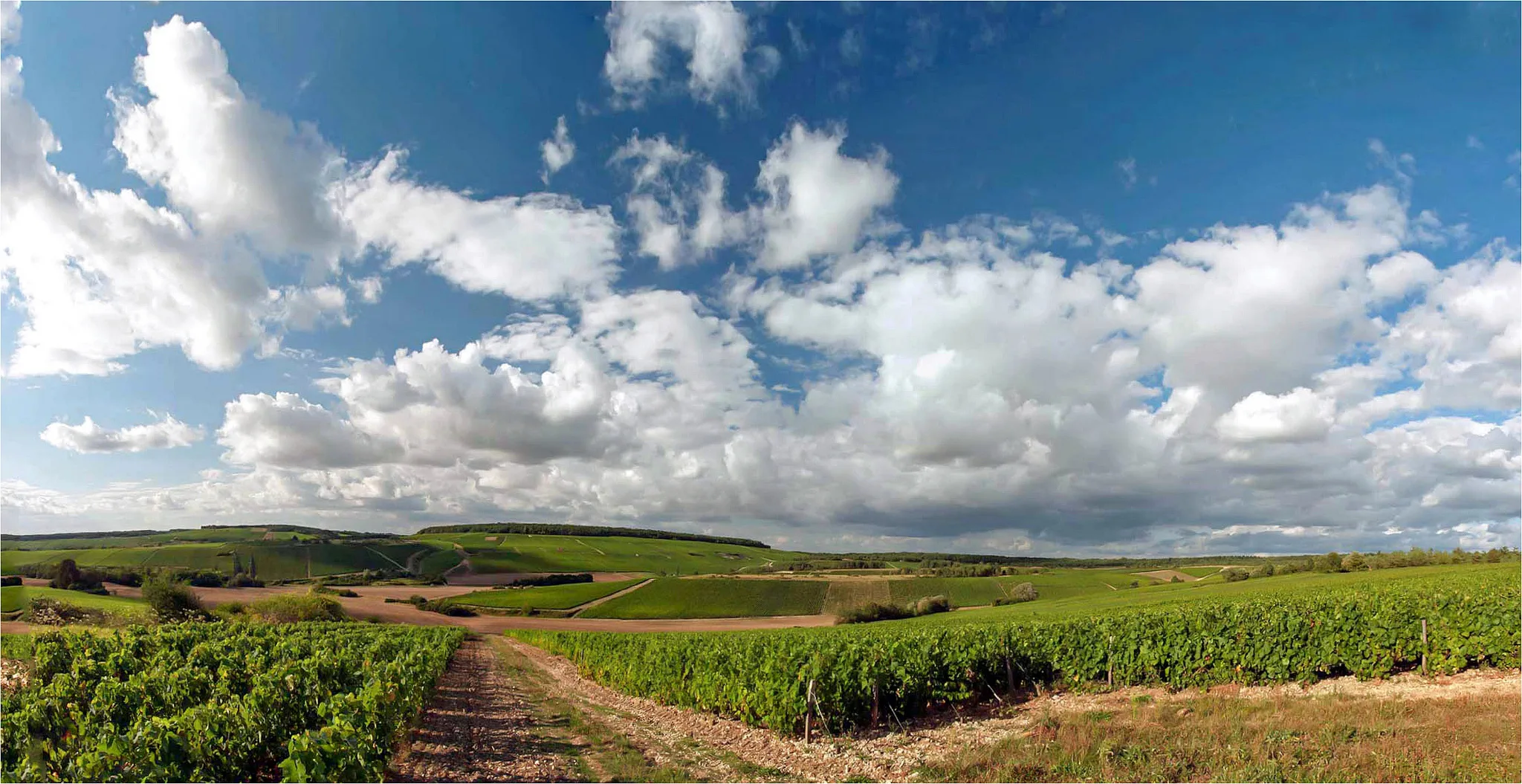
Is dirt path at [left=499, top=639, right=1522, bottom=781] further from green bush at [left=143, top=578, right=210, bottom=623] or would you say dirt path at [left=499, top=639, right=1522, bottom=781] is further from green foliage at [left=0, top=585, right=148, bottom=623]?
green bush at [left=143, top=578, right=210, bottom=623]

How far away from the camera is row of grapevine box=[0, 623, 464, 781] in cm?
1052

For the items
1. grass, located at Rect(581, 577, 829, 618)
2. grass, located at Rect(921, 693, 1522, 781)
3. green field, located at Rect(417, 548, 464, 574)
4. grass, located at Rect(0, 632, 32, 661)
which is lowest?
green field, located at Rect(417, 548, 464, 574)

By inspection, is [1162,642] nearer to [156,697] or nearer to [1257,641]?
[1257,641]

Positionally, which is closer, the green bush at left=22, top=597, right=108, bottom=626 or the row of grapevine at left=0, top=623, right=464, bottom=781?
the row of grapevine at left=0, top=623, right=464, bottom=781

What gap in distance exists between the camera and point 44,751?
11.8 meters

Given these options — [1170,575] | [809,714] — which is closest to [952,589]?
[1170,575]

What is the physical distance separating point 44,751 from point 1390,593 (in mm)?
37079

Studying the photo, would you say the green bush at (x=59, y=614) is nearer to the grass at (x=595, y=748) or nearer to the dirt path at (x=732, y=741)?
the grass at (x=595, y=748)

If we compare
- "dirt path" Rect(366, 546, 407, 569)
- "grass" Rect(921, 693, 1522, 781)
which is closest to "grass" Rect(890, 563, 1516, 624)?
"grass" Rect(921, 693, 1522, 781)

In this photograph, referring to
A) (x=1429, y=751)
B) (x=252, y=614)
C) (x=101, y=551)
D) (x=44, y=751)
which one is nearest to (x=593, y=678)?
(x=44, y=751)

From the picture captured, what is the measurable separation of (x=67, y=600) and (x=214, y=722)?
3860 inches

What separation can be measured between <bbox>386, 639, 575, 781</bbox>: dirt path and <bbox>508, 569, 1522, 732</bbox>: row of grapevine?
5835mm

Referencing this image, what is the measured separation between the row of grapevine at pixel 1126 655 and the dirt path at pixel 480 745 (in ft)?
19.1

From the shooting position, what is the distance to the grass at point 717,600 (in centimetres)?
10775
